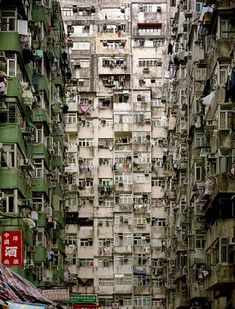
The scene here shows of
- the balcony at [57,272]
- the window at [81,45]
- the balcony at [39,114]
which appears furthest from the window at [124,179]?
the balcony at [39,114]

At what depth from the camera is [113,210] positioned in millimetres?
70750

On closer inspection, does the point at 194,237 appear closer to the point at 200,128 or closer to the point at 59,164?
the point at 200,128

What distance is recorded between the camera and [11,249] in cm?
3041

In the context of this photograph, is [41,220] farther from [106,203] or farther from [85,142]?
[85,142]

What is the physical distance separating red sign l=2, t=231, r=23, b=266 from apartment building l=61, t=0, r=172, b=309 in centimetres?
3731

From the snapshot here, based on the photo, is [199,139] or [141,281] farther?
[141,281]

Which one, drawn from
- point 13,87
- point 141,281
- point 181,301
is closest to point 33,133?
point 13,87

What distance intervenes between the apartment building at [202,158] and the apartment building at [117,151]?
6766mm

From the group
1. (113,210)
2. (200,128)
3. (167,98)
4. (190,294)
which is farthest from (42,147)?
(113,210)

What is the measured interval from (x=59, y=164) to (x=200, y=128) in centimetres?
981

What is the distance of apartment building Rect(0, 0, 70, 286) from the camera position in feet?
113

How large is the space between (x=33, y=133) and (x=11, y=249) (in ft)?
37.0

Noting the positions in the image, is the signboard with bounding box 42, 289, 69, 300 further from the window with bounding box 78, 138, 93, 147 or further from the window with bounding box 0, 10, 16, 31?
the window with bounding box 78, 138, 93, 147

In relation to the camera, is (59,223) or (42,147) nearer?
(42,147)
